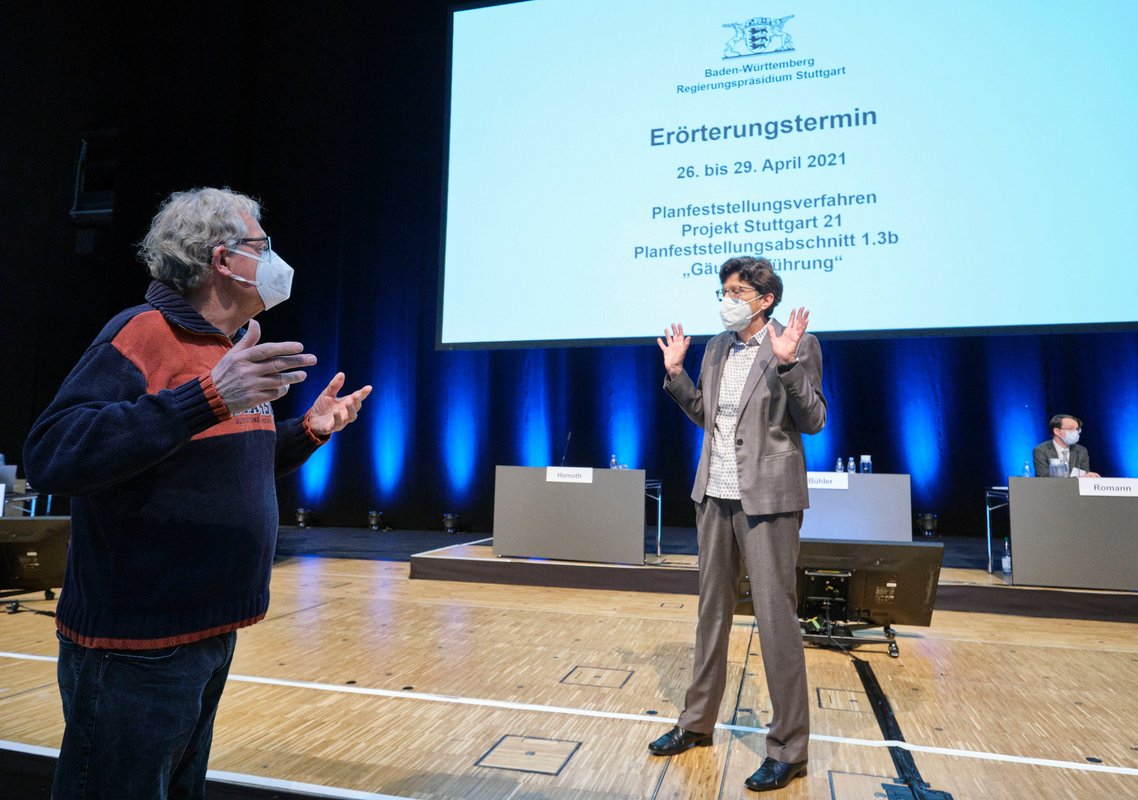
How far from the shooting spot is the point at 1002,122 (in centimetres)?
506

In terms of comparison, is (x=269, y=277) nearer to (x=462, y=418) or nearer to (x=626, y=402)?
(x=626, y=402)

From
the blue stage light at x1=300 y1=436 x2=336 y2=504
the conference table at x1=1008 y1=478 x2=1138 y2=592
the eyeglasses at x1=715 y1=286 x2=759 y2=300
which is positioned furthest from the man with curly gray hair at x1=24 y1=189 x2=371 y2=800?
the blue stage light at x1=300 y1=436 x2=336 y2=504

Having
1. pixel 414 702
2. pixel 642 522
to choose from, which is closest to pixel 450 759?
pixel 414 702

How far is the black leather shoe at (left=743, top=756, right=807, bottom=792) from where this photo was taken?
5.95 feet

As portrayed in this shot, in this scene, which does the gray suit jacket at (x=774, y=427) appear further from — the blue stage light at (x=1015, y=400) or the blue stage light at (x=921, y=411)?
the blue stage light at (x=1015, y=400)

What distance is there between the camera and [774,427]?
6.68 ft

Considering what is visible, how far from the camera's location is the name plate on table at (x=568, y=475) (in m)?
4.81

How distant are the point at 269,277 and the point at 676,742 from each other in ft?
5.22

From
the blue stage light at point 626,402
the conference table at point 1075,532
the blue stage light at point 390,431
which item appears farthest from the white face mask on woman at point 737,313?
the blue stage light at point 390,431

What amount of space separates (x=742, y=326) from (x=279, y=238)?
6798 millimetres

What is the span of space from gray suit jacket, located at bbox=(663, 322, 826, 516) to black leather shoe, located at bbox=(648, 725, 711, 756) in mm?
645

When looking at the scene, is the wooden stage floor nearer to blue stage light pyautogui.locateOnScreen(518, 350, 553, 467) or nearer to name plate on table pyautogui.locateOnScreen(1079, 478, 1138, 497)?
name plate on table pyautogui.locateOnScreen(1079, 478, 1138, 497)

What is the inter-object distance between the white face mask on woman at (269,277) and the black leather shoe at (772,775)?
1.55m

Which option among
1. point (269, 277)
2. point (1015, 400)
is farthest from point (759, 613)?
point (1015, 400)
